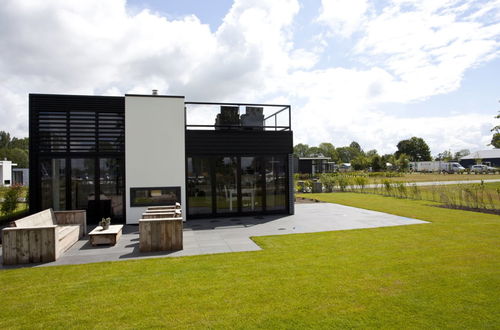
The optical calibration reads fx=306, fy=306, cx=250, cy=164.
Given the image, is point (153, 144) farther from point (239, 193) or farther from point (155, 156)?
point (239, 193)

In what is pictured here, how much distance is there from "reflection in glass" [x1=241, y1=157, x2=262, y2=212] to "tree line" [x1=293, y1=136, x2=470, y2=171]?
57.7 m

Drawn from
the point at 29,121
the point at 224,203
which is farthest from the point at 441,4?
the point at 29,121

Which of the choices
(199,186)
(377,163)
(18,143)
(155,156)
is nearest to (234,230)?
(199,186)

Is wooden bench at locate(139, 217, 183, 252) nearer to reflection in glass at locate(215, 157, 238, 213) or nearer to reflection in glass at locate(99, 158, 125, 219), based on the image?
reflection in glass at locate(99, 158, 125, 219)

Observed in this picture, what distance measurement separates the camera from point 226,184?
498 inches

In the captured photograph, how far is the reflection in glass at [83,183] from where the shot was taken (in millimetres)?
11117

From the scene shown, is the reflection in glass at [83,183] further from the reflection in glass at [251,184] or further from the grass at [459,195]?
the grass at [459,195]

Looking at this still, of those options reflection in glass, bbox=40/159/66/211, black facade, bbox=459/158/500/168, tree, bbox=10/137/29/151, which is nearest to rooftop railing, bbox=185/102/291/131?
reflection in glass, bbox=40/159/66/211

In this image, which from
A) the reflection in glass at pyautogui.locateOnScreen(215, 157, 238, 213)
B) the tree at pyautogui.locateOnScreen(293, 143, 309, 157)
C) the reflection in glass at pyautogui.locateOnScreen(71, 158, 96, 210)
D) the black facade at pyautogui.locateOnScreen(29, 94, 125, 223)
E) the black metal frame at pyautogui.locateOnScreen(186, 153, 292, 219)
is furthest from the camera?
the tree at pyautogui.locateOnScreen(293, 143, 309, 157)

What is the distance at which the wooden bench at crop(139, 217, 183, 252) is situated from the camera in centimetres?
740

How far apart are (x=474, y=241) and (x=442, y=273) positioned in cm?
317

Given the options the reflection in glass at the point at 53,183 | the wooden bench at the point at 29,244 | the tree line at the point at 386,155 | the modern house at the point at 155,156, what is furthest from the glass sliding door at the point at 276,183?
the tree line at the point at 386,155

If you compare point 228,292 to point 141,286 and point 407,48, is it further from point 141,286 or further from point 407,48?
point 407,48

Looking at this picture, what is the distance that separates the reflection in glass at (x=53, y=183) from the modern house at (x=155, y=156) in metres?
0.03
